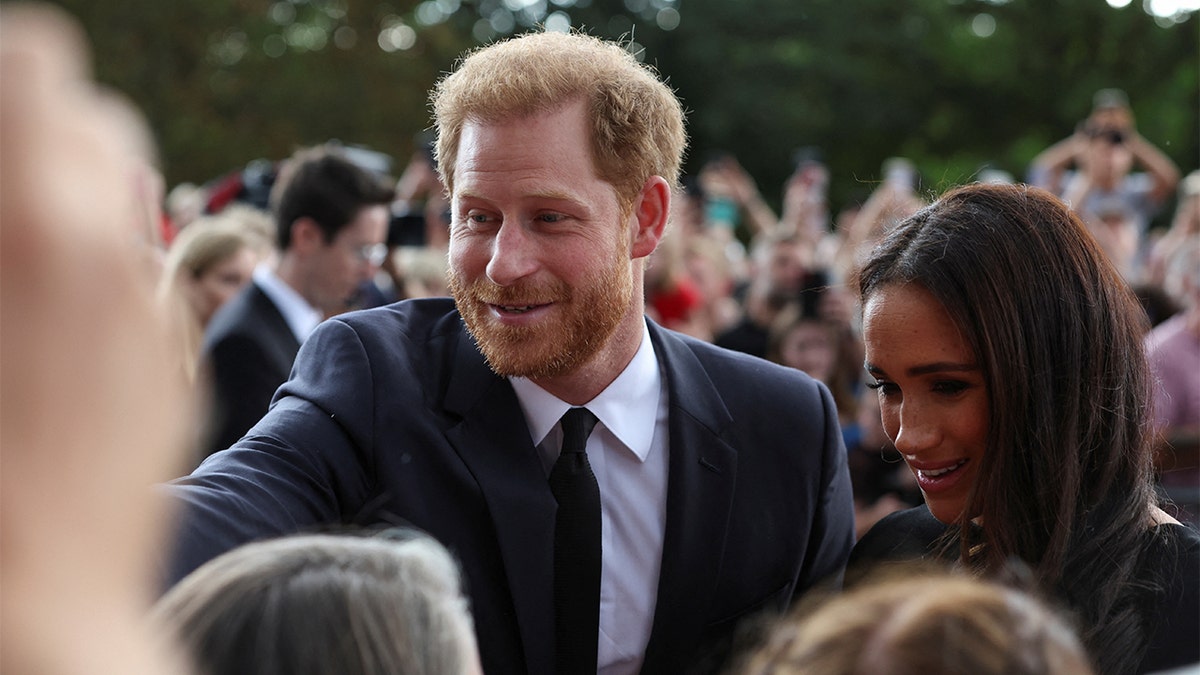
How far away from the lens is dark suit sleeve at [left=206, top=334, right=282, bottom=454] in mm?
4645

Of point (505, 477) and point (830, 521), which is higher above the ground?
point (505, 477)

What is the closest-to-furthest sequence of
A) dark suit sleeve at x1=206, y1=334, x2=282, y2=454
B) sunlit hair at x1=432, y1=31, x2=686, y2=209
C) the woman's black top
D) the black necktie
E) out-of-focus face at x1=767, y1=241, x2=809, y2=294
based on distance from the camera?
the woman's black top < the black necktie < sunlit hair at x1=432, y1=31, x2=686, y2=209 < dark suit sleeve at x1=206, y1=334, x2=282, y2=454 < out-of-focus face at x1=767, y1=241, x2=809, y2=294

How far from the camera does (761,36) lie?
2986cm

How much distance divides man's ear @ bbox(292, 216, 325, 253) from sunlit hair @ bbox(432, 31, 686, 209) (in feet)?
8.53

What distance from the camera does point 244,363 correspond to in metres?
4.88

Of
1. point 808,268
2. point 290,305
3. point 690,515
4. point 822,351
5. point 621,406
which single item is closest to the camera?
point 690,515

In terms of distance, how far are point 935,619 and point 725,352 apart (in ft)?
6.30

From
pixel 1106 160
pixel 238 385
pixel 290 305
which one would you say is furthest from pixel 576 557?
pixel 1106 160

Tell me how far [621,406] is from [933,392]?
2.39ft

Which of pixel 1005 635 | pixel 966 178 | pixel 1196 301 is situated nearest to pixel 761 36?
pixel 1196 301

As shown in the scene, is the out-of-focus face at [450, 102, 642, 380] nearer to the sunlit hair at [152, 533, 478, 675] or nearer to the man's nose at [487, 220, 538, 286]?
the man's nose at [487, 220, 538, 286]

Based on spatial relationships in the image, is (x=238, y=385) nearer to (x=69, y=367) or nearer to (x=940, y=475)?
(x=940, y=475)

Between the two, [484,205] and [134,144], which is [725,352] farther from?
[134,144]

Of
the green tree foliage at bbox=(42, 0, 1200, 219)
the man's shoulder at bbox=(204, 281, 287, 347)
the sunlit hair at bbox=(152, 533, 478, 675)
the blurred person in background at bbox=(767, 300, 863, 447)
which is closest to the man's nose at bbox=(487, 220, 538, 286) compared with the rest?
the sunlit hair at bbox=(152, 533, 478, 675)
